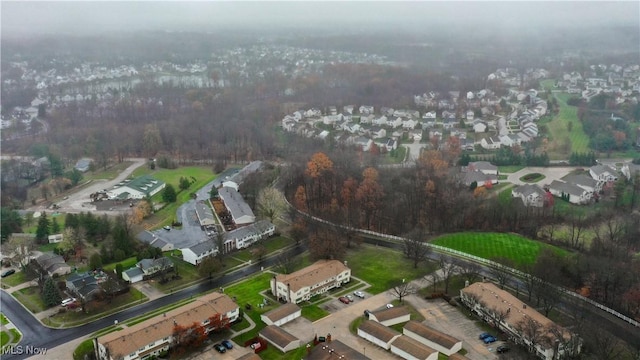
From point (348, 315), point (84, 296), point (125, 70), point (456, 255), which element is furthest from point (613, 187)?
point (125, 70)

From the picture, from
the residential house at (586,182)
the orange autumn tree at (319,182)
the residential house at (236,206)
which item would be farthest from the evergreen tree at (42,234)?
the residential house at (586,182)

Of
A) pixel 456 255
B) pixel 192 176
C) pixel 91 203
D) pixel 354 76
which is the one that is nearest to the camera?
pixel 456 255

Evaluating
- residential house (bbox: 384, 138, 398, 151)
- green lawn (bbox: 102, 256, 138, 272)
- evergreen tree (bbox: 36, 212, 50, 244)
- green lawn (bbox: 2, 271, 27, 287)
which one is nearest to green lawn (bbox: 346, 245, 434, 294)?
green lawn (bbox: 102, 256, 138, 272)

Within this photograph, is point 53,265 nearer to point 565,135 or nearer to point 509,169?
point 509,169

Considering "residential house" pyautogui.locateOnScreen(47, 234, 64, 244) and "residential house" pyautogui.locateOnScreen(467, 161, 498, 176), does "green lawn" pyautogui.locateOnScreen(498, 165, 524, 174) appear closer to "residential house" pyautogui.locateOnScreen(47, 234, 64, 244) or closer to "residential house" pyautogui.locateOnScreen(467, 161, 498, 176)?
"residential house" pyautogui.locateOnScreen(467, 161, 498, 176)

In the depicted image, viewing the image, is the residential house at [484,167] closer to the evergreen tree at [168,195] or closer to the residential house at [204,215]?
the residential house at [204,215]

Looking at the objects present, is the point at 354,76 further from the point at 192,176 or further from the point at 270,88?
the point at 192,176
